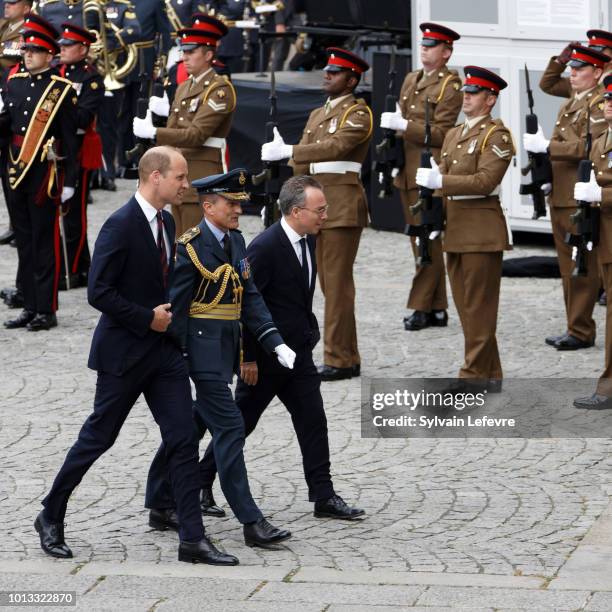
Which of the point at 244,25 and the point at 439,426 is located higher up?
the point at 244,25

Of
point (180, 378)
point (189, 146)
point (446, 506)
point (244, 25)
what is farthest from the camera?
point (244, 25)

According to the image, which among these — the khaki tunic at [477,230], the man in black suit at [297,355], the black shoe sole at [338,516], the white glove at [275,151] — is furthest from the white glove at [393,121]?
the black shoe sole at [338,516]

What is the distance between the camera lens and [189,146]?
40.0 ft

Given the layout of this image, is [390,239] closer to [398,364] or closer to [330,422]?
[398,364]

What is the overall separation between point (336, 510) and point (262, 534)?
584 mm

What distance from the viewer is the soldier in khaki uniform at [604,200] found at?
10.0 meters

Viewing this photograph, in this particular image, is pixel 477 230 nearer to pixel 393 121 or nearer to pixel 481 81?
pixel 481 81

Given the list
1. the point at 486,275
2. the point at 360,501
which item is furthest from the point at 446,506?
the point at 486,275

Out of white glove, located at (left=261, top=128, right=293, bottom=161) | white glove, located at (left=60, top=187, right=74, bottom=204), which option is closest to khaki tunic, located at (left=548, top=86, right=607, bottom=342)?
white glove, located at (left=261, top=128, right=293, bottom=161)

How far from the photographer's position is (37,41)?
1254 cm

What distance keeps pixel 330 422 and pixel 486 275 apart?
1421 millimetres

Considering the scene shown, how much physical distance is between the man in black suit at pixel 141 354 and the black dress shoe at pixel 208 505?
0.73 metres

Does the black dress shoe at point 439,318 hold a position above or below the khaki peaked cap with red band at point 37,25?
below

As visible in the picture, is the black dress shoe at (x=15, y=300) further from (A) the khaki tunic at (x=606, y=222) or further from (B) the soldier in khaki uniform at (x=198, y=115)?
(A) the khaki tunic at (x=606, y=222)
